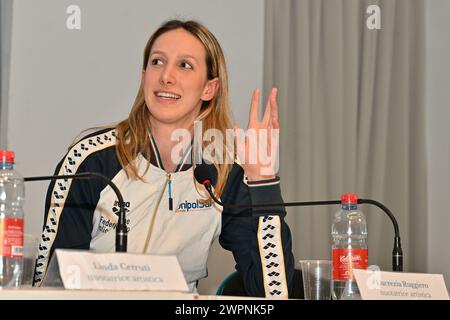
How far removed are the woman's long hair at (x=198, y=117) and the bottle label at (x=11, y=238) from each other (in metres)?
0.87

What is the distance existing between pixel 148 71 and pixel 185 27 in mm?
194

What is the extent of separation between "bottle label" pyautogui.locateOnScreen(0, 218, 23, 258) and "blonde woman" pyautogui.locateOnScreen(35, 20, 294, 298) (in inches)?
24.3

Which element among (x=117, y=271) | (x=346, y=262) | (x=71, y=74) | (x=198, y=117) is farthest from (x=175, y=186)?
(x=71, y=74)

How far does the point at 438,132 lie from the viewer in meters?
3.93

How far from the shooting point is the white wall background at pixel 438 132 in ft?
12.6

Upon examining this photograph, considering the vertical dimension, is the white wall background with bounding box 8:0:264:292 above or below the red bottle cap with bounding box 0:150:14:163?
above

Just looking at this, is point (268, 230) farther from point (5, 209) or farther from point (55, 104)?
point (55, 104)

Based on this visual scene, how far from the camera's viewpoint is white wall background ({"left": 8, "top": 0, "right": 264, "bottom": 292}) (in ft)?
11.1

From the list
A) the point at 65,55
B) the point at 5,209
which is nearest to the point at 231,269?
the point at 65,55

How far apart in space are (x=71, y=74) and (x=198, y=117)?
110 centimetres

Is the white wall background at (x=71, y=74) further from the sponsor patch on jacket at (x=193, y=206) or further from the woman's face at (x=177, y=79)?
the sponsor patch on jacket at (x=193, y=206)

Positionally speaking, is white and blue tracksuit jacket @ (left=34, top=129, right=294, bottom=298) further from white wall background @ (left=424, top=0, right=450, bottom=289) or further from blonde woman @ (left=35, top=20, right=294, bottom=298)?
white wall background @ (left=424, top=0, right=450, bottom=289)

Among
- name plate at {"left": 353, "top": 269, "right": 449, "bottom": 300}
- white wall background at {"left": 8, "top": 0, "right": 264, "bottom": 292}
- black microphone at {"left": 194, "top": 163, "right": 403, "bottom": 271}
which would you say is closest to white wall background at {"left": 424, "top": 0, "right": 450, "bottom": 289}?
white wall background at {"left": 8, "top": 0, "right": 264, "bottom": 292}

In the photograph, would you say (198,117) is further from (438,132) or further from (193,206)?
(438,132)
